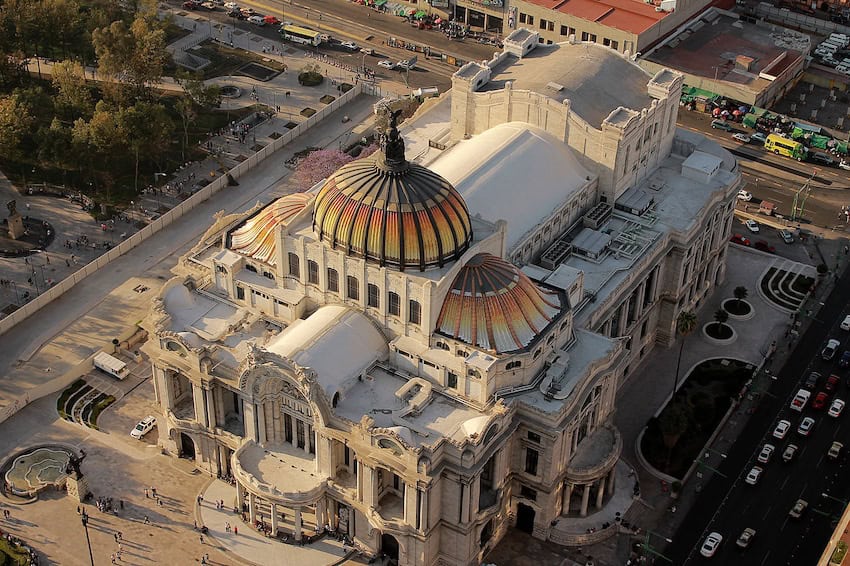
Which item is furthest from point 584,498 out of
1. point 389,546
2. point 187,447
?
point 187,447

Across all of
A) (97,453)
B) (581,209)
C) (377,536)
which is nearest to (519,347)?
(377,536)

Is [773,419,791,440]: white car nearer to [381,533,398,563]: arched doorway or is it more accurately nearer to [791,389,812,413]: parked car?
[791,389,812,413]: parked car

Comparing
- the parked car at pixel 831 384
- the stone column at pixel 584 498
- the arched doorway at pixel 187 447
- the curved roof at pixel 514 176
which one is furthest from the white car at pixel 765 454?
the arched doorway at pixel 187 447

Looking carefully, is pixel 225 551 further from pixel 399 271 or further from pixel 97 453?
pixel 399 271

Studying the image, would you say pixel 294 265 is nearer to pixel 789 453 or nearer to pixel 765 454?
pixel 765 454

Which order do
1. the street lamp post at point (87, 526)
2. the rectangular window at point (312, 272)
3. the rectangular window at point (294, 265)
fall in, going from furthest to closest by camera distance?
the rectangular window at point (294, 265)
the rectangular window at point (312, 272)
the street lamp post at point (87, 526)

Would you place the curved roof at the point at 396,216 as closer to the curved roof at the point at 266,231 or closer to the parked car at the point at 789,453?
the curved roof at the point at 266,231

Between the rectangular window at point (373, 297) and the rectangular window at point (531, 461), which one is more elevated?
the rectangular window at point (373, 297)

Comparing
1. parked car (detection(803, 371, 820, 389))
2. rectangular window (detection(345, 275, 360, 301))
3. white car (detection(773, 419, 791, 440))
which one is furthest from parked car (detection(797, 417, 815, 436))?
rectangular window (detection(345, 275, 360, 301))

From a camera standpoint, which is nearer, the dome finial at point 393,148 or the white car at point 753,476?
the dome finial at point 393,148
